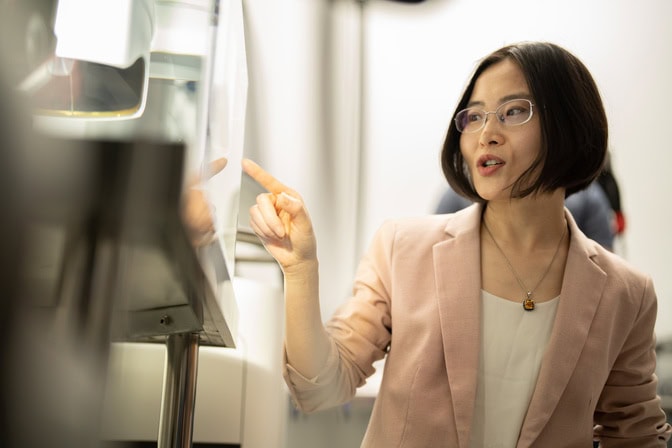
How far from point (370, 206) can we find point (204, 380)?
1.47 m

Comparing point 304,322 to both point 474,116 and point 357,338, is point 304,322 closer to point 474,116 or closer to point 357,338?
point 357,338

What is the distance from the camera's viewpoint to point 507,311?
1147 millimetres

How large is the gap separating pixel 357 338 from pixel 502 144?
1.39 feet

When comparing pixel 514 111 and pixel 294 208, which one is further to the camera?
pixel 514 111

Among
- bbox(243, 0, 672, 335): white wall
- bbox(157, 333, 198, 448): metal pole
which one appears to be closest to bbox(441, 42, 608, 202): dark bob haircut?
bbox(157, 333, 198, 448): metal pole

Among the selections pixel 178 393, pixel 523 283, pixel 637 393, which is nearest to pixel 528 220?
pixel 523 283

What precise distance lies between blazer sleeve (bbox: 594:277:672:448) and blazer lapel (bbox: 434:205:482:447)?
1.00 ft

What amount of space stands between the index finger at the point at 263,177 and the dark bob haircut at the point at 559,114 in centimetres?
44

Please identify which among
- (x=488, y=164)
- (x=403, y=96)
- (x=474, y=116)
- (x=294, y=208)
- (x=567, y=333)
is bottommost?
(x=567, y=333)

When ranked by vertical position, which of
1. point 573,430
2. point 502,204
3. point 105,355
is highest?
point 502,204

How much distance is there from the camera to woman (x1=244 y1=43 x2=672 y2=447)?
3.51ft

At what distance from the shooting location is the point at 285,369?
3.38 feet

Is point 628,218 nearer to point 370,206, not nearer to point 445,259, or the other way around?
point 370,206

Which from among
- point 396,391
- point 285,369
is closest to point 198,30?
point 285,369
